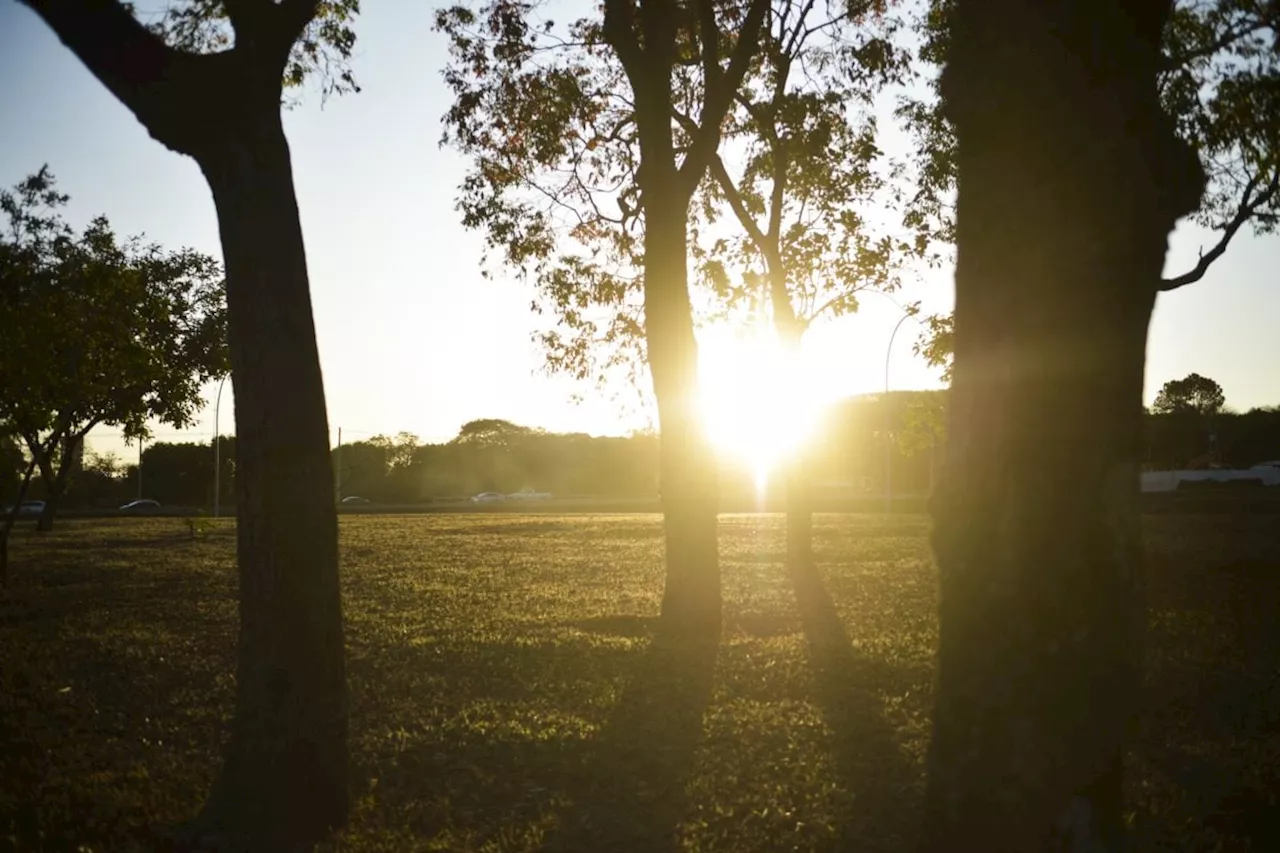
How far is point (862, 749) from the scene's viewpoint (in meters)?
7.35

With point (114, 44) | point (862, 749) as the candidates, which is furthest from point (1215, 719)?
point (114, 44)

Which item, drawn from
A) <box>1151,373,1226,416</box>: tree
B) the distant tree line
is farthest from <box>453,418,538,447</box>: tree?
<box>1151,373,1226,416</box>: tree

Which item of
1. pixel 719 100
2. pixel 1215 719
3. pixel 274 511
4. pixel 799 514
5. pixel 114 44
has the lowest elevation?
pixel 1215 719

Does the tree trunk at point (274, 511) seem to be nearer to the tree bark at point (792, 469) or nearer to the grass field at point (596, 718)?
the grass field at point (596, 718)

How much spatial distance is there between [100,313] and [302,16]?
16140mm

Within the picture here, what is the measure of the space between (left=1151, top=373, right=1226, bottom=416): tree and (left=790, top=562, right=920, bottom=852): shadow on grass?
98346 millimetres

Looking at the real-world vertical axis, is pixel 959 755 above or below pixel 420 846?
above

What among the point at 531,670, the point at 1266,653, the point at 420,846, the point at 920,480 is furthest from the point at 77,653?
the point at 920,480

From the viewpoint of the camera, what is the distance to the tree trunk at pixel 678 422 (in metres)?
12.9

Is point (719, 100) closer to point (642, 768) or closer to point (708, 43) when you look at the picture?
point (708, 43)

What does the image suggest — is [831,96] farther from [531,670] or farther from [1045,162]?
[1045,162]

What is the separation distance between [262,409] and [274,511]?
532 millimetres

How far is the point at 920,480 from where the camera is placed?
9725cm

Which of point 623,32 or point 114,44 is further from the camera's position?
point 623,32
